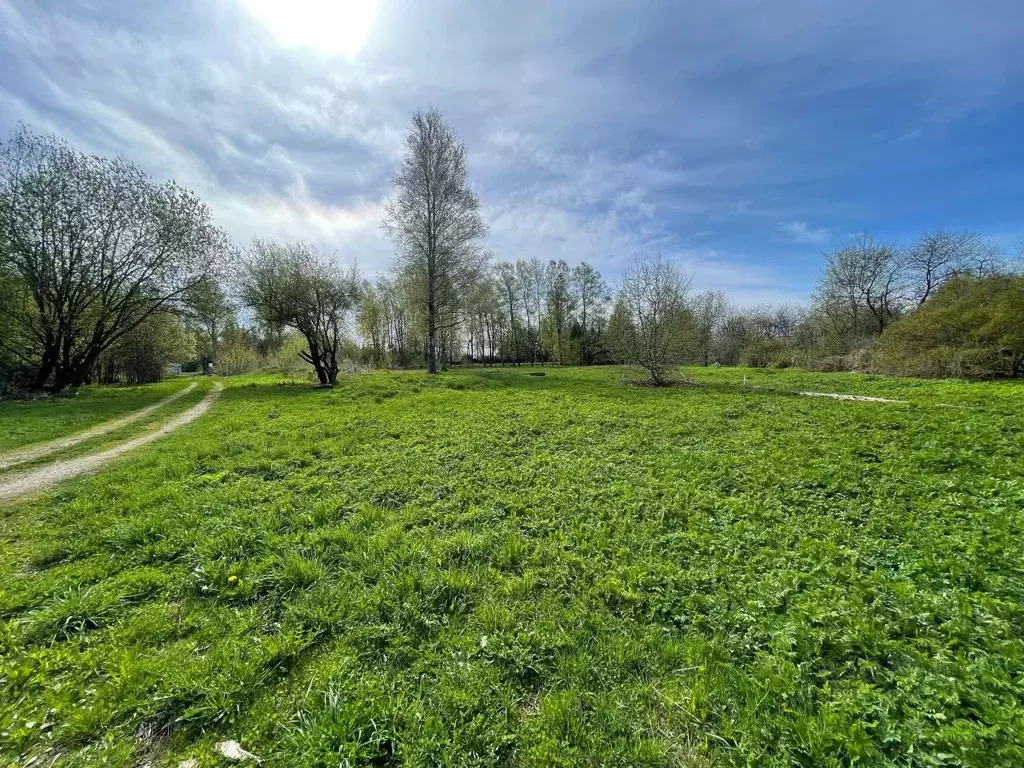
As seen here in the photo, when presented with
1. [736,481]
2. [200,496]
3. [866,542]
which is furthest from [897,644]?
[200,496]

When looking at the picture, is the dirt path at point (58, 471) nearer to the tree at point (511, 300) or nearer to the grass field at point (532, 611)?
the grass field at point (532, 611)

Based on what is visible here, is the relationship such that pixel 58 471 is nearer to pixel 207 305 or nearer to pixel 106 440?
pixel 106 440

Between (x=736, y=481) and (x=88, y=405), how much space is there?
2303 cm

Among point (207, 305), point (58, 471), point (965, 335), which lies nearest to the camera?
point (58, 471)

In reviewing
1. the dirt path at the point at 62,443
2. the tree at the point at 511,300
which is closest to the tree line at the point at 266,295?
the dirt path at the point at 62,443

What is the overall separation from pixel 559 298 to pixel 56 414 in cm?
4814

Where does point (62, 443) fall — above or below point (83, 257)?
below

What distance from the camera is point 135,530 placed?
4.75 meters

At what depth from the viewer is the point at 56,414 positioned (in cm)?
1337

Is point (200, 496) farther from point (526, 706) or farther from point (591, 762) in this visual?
point (591, 762)

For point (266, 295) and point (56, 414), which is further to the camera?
point (266, 295)

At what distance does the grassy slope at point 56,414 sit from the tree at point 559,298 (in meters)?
42.7

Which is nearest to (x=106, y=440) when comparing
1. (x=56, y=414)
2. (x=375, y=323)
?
(x=56, y=414)

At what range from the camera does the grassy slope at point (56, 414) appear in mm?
10156
